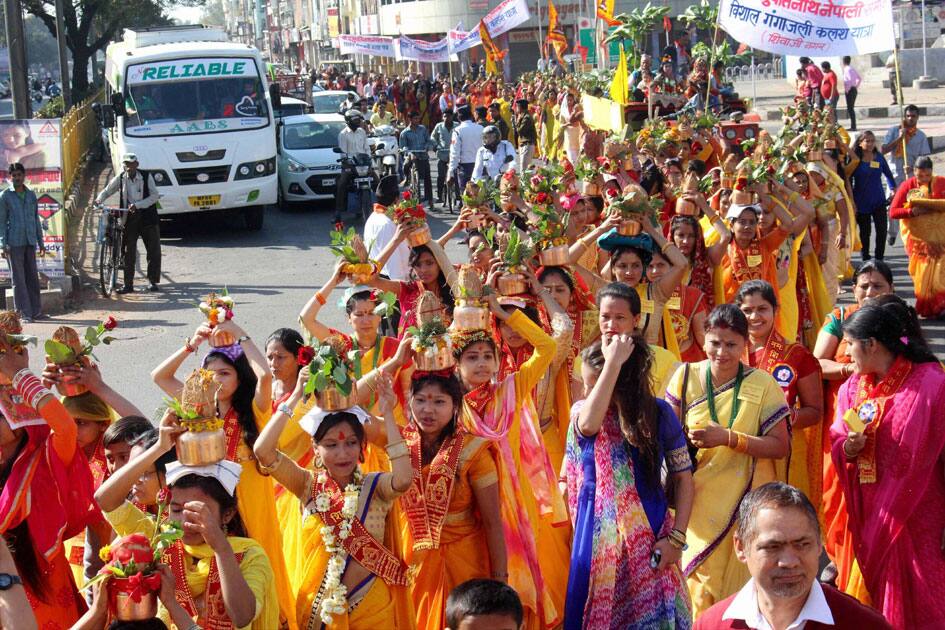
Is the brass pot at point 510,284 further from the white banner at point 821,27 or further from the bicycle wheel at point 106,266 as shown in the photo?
the bicycle wheel at point 106,266

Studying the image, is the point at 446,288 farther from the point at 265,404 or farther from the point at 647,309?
the point at 265,404

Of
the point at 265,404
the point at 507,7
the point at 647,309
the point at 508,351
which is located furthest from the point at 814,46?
the point at 507,7

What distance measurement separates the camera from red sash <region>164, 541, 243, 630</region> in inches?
165

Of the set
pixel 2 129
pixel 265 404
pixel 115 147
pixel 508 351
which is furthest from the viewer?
pixel 115 147

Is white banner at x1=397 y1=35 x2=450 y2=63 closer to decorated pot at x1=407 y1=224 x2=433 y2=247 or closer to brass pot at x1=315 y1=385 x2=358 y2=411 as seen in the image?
decorated pot at x1=407 y1=224 x2=433 y2=247

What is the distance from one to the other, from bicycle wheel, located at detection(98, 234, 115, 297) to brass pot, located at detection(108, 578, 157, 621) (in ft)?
40.4

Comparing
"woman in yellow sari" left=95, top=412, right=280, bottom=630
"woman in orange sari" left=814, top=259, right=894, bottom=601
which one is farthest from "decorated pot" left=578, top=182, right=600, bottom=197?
"woman in yellow sari" left=95, top=412, right=280, bottom=630

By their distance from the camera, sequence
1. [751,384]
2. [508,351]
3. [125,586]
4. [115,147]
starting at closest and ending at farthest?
[125,586] < [751,384] < [508,351] < [115,147]

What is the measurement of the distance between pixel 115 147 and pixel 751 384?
17007 mm

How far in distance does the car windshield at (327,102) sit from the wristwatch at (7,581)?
2825cm

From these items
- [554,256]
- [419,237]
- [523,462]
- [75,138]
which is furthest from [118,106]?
[523,462]

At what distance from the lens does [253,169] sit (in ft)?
63.2

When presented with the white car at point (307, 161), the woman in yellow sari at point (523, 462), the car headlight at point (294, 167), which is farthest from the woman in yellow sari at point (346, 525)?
the car headlight at point (294, 167)

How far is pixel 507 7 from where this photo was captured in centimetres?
2933
